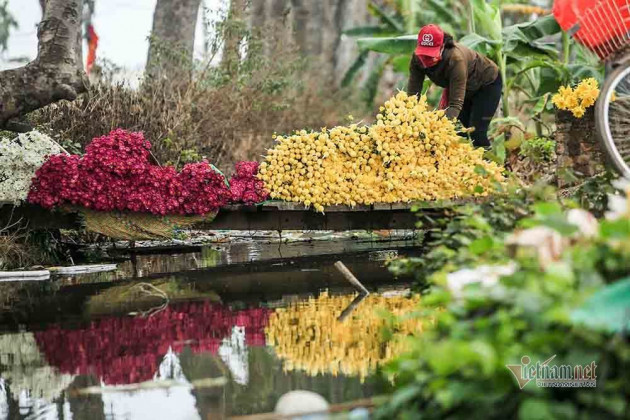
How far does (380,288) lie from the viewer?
832cm

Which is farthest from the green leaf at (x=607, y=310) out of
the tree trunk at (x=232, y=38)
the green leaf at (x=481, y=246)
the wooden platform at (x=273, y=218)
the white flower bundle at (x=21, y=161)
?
the tree trunk at (x=232, y=38)

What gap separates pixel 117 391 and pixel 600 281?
9.32 ft

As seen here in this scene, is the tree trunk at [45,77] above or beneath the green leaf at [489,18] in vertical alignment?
beneath

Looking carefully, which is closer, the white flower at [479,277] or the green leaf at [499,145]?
the white flower at [479,277]

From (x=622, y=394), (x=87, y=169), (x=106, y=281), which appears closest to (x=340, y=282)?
(x=106, y=281)

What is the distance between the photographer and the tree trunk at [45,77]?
34.6ft

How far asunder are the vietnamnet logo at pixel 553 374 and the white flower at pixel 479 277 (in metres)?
0.35

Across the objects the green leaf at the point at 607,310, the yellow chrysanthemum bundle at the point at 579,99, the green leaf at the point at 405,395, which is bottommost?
the green leaf at the point at 405,395

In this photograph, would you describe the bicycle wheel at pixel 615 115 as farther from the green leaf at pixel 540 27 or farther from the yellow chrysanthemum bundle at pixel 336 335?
the green leaf at pixel 540 27

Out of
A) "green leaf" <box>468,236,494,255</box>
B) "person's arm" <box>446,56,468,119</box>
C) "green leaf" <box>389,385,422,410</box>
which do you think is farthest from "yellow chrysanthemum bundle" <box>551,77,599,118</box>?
"green leaf" <box>389,385,422,410</box>

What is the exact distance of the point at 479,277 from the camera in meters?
3.70

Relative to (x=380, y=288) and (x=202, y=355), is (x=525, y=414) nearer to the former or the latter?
(x=202, y=355)

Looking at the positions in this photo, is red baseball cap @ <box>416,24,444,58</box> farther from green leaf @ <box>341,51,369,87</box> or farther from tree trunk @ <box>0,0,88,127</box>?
green leaf @ <box>341,51,369,87</box>

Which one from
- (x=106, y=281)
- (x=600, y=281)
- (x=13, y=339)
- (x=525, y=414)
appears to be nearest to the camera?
(x=525, y=414)
